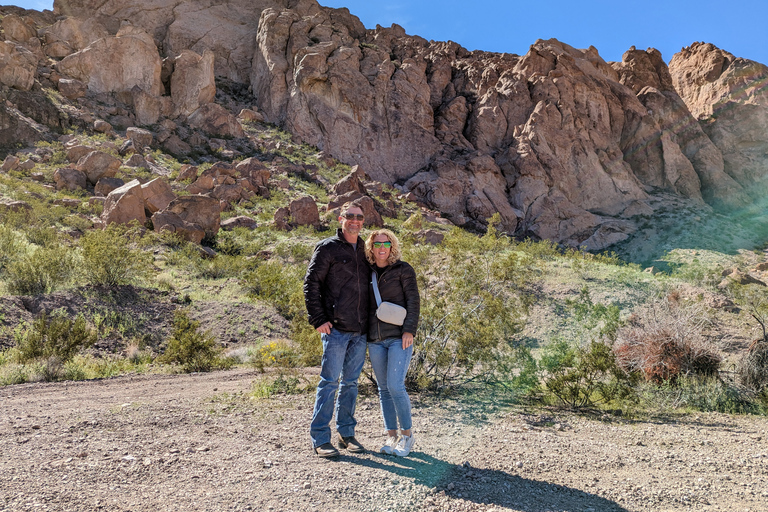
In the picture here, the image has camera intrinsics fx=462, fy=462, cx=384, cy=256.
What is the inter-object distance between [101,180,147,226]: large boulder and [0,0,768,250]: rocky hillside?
1176 centimetres

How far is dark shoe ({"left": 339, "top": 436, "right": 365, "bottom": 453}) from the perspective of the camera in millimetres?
3535

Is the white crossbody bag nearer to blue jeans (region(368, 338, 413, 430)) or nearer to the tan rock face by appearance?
blue jeans (region(368, 338, 413, 430))

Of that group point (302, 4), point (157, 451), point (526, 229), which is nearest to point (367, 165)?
point (526, 229)

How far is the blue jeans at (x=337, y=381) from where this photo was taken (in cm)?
348

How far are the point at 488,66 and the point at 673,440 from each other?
4105 cm

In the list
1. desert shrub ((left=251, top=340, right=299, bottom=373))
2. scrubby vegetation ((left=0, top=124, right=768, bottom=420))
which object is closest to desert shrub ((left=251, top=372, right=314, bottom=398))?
scrubby vegetation ((left=0, top=124, right=768, bottom=420))

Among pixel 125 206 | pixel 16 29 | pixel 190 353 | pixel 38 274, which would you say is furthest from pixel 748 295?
pixel 16 29

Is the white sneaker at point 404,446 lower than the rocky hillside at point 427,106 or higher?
lower

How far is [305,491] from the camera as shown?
9.23ft

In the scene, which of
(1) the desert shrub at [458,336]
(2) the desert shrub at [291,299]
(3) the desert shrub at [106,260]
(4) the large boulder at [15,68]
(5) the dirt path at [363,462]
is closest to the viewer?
(5) the dirt path at [363,462]

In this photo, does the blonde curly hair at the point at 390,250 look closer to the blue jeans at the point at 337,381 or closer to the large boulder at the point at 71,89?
the blue jeans at the point at 337,381

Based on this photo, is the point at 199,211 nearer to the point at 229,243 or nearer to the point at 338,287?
the point at 229,243

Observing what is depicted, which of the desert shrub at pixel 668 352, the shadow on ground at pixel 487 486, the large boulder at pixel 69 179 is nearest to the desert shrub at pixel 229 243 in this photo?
the large boulder at pixel 69 179

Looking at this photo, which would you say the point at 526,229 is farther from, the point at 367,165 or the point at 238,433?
the point at 238,433
